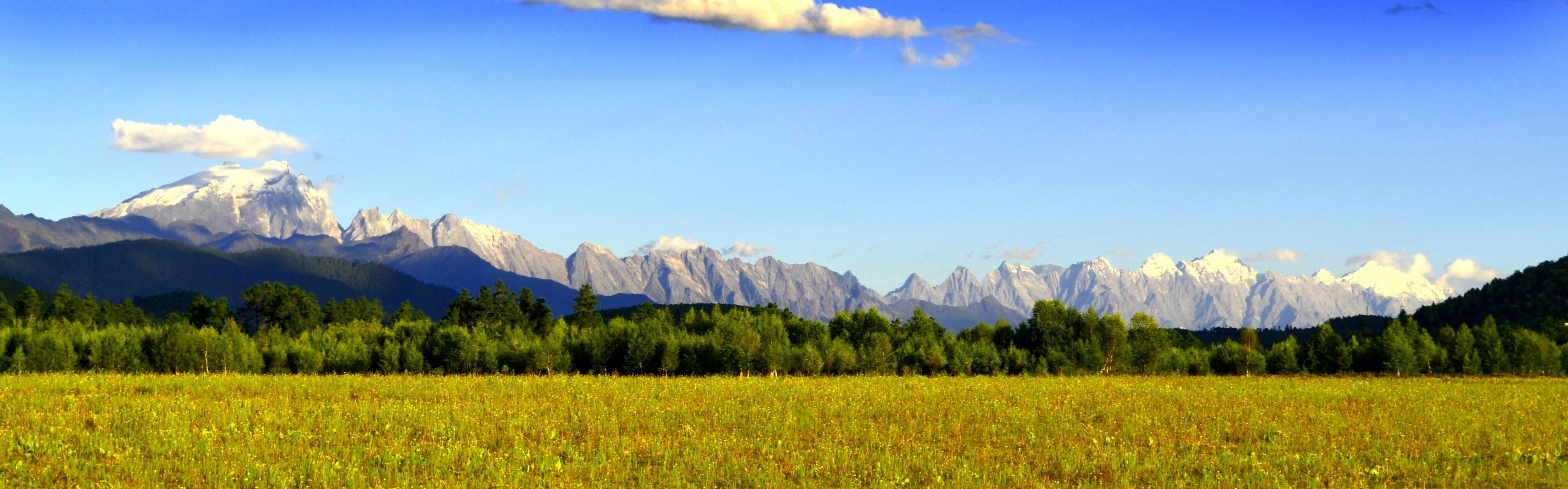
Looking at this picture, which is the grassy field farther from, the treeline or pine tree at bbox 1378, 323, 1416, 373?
pine tree at bbox 1378, 323, 1416, 373

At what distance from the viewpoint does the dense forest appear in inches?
4218

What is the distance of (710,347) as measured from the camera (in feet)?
366

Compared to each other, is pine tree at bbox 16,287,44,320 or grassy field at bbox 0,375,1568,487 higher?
pine tree at bbox 16,287,44,320

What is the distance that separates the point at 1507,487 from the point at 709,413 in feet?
94.9

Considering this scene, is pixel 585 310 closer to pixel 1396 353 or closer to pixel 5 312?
pixel 5 312

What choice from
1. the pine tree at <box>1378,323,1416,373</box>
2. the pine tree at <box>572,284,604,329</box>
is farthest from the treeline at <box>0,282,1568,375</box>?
the pine tree at <box>572,284,604,329</box>

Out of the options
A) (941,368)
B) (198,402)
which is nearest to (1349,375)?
(941,368)

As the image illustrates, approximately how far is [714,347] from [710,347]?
770mm

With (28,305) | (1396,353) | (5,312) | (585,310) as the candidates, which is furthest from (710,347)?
(28,305)

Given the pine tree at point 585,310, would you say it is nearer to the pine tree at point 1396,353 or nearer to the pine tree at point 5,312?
the pine tree at point 5,312

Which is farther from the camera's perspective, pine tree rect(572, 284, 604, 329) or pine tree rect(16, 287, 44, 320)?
pine tree rect(572, 284, 604, 329)

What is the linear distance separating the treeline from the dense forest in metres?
0.26

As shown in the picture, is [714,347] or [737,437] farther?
[714,347]

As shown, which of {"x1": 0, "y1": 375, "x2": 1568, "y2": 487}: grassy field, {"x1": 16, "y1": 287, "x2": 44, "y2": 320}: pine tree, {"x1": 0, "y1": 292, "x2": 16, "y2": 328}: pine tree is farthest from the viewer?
{"x1": 16, "y1": 287, "x2": 44, "y2": 320}: pine tree
